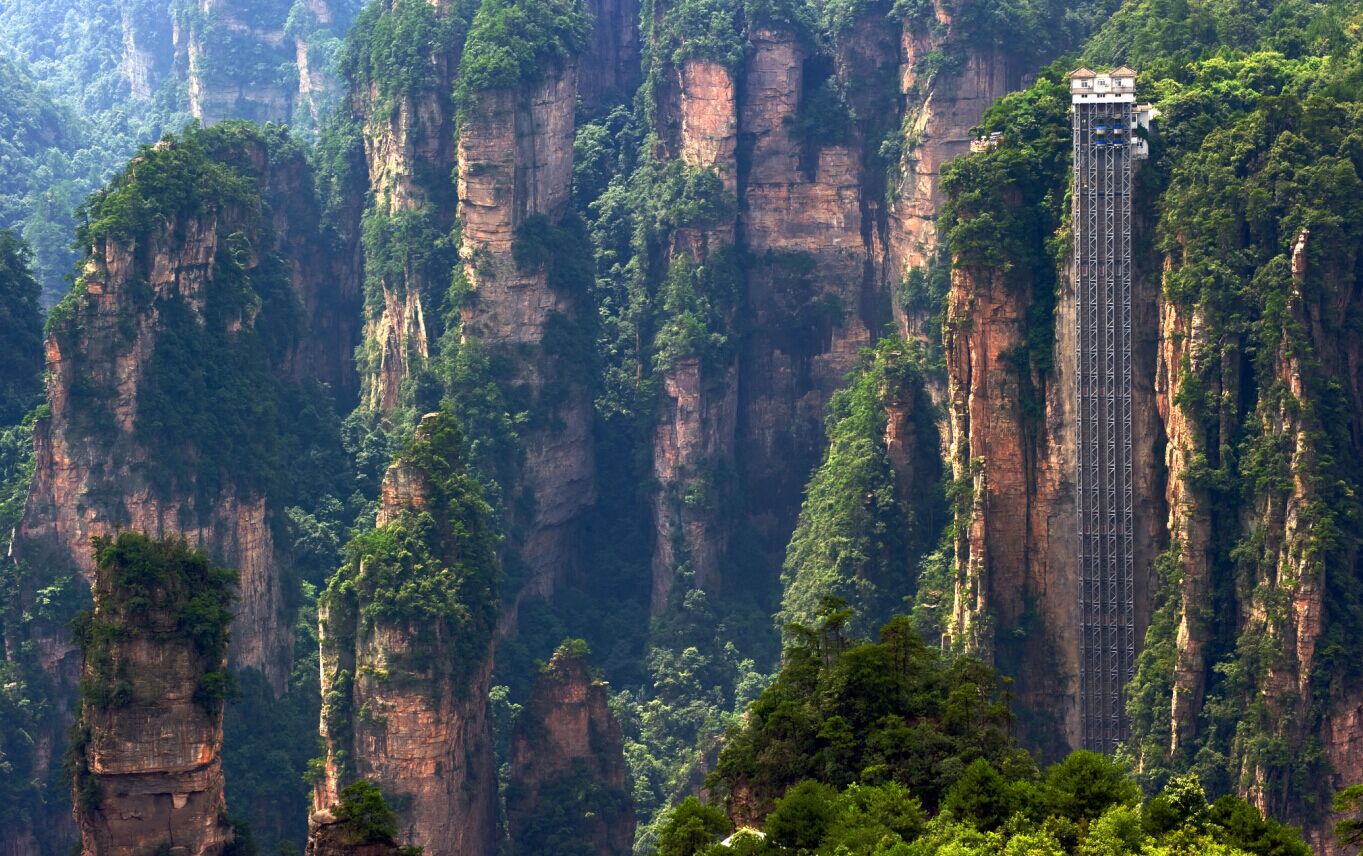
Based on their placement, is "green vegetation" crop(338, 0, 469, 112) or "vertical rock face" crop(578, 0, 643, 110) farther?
"vertical rock face" crop(578, 0, 643, 110)

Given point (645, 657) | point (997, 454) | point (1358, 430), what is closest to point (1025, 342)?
point (997, 454)

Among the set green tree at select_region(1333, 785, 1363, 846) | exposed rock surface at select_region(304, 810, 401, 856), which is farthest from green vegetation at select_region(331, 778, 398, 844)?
green tree at select_region(1333, 785, 1363, 846)

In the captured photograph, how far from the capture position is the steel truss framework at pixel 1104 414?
6756 centimetres

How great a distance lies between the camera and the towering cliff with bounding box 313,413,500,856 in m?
70.9

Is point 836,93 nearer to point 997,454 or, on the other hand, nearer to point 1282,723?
point 997,454

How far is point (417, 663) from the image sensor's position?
71062 mm

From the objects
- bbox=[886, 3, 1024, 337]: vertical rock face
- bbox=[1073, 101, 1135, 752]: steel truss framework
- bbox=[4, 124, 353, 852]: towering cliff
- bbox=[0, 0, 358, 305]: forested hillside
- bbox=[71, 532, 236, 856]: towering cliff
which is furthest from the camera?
bbox=[0, 0, 358, 305]: forested hillside

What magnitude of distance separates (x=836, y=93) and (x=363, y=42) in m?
11.5

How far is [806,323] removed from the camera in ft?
285

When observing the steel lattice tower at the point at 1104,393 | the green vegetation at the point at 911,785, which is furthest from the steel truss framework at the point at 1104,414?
the green vegetation at the point at 911,785

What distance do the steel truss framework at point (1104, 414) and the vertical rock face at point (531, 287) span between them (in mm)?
18320

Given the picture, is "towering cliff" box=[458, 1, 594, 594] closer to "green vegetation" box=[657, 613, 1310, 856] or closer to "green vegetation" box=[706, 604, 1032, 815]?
"green vegetation" box=[657, 613, 1310, 856]

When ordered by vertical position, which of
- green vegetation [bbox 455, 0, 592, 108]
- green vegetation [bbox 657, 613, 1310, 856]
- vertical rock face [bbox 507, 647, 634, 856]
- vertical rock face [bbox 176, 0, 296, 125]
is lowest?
vertical rock face [bbox 507, 647, 634, 856]

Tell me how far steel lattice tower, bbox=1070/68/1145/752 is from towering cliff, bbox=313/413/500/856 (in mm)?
11943
